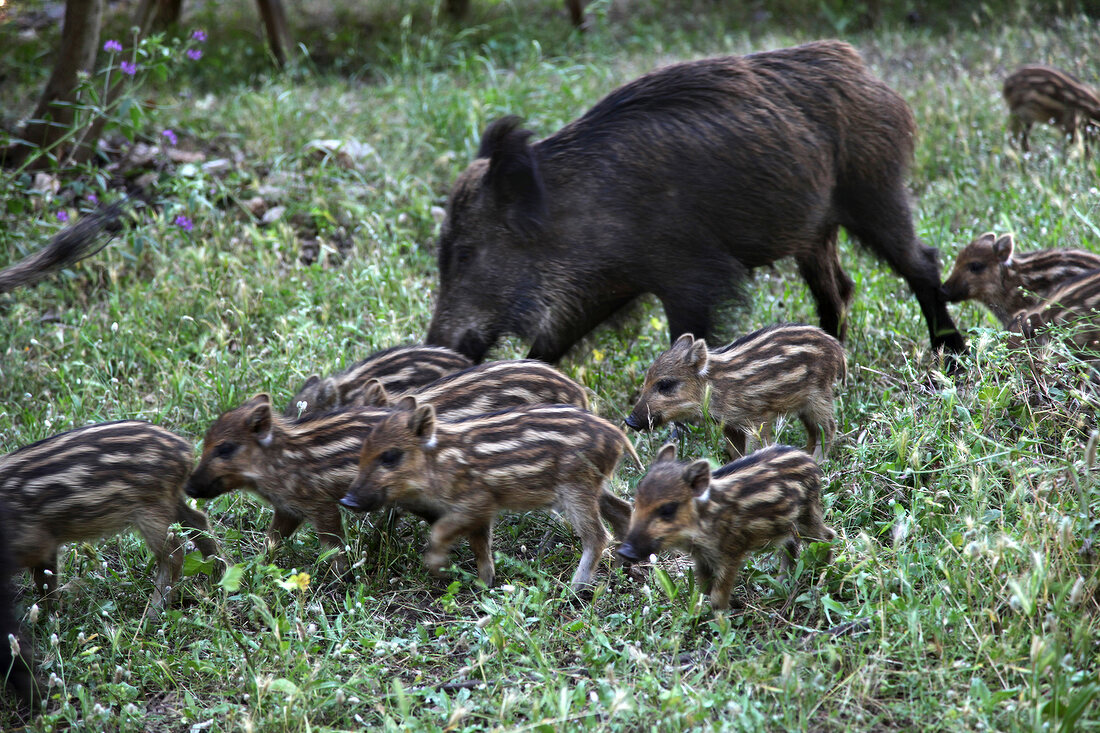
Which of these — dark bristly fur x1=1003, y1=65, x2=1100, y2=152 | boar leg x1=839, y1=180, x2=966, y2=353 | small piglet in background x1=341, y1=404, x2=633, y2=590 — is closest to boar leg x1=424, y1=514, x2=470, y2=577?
small piglet in background x1=341, y1=404, x2=633, y2=590

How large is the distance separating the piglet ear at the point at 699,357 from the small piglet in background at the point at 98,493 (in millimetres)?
2055

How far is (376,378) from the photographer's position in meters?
4.68

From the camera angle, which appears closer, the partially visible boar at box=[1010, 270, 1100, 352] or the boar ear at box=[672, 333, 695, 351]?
the partially visible boar at box=[1010, 270, 1100, 352]

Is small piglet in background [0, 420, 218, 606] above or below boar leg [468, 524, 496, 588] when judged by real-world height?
above

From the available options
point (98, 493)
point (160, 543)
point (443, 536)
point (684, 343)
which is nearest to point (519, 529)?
point (443, 536)

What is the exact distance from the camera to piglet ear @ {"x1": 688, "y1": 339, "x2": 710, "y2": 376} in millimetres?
4320

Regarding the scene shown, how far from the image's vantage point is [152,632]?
3779 millimetres

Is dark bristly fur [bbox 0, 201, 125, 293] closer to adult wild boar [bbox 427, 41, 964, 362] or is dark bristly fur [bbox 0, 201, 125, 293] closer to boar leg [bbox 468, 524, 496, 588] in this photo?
adult wild boar [bbox 427, 41, 964, 362]

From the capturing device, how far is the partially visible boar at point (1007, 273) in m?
4.93

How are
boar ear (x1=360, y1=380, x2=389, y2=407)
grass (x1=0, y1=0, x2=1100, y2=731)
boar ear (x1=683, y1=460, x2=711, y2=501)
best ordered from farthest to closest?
1. boar ear (x1=360, y1=380, x2=389, y2=407)
2. boar ear (x1=683, y1=460, x2=711, y2=501)
3. grass (x1=0, y1=0, x2=1100, y2=731)

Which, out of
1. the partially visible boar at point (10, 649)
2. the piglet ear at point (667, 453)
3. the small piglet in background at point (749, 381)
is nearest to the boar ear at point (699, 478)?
the piglet ear at point (667, 453)

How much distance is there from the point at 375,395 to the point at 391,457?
0.74m

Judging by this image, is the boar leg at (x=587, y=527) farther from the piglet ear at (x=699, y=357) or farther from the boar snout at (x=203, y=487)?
the boar snout at (x=203, y=487)

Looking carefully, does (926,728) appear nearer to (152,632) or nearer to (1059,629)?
(1059,629)
